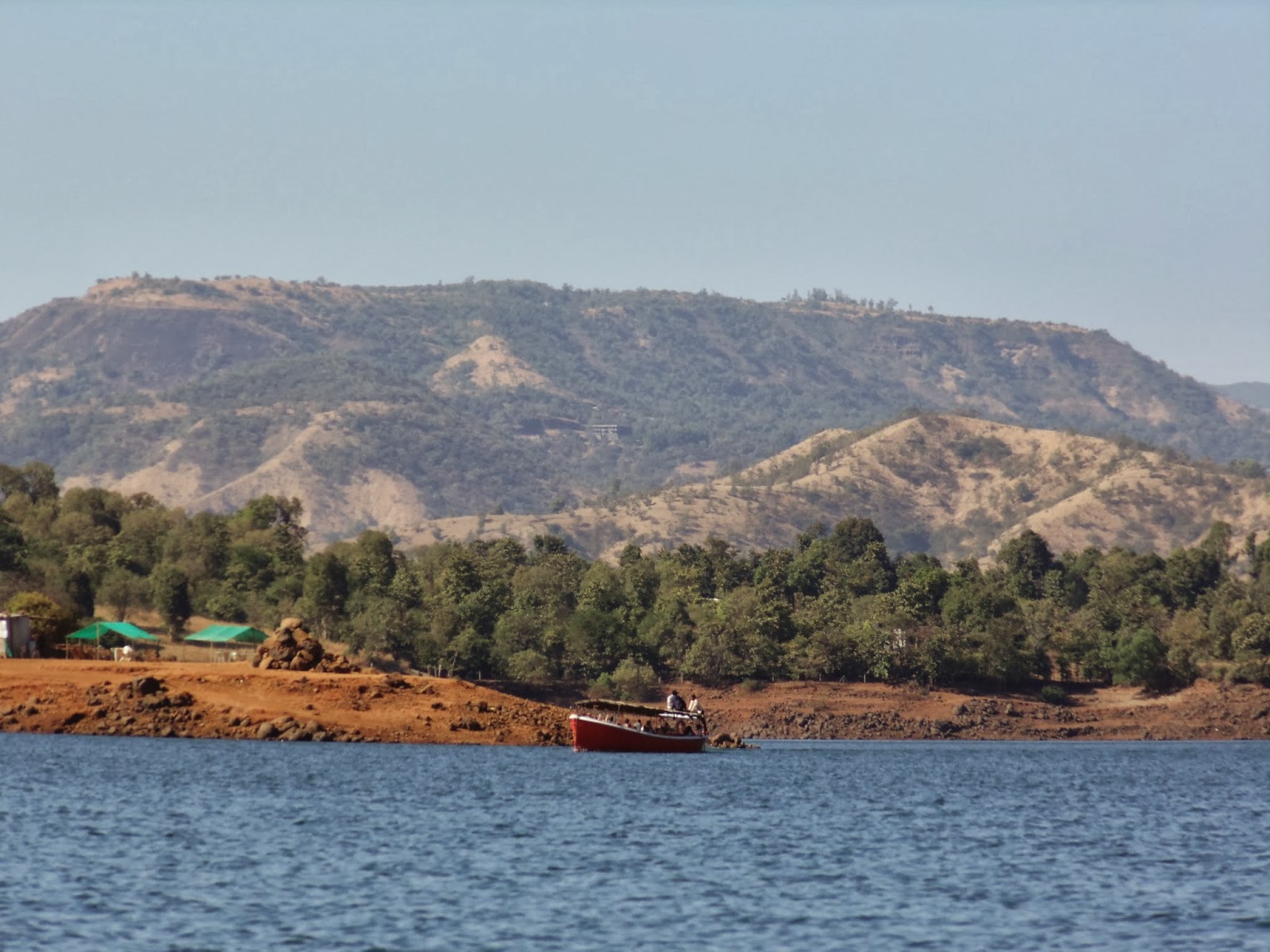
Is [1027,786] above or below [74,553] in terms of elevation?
below

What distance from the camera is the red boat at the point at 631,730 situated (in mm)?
102375

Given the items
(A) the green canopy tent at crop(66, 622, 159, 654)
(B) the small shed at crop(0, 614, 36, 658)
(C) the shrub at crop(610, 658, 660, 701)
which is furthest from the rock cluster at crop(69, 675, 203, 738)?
(C) the shrub at crop(610, 658, 660, 701)

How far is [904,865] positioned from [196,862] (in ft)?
64.3

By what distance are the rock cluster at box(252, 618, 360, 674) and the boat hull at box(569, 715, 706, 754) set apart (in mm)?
16006

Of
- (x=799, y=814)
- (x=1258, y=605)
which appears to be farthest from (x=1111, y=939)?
(x=1258, y=605)

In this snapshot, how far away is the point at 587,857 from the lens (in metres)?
53.1

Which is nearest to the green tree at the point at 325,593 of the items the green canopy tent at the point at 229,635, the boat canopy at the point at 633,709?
the green canopy tent at the point at 229,635

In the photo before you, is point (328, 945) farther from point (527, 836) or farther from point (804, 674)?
point (804, 674)

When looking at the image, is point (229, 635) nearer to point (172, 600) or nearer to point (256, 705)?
point (172, 600)

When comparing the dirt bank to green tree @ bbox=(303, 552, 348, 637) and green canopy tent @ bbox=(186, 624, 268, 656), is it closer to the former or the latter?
green canopy tent @ bbox=(186, 624, 268, 656)

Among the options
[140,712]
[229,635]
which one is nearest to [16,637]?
[229,635]

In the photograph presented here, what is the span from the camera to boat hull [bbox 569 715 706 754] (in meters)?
102

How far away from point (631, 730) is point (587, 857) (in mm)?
50807

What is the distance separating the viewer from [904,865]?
53.3 meters
